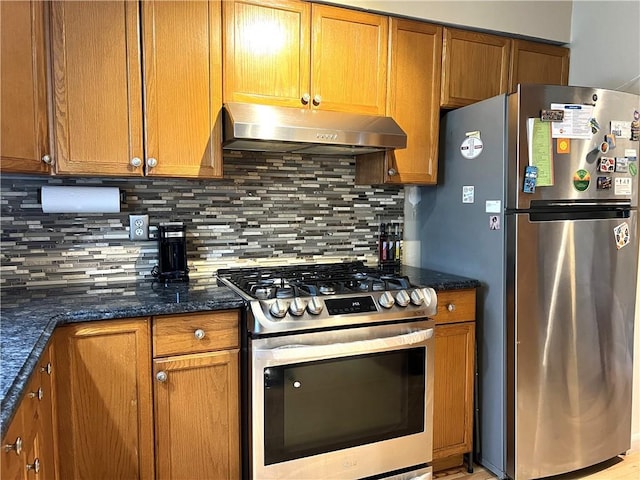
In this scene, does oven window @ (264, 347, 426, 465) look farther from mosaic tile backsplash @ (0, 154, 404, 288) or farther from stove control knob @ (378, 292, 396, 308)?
mosaic tile backsplash @ (0, 154, 404, 288)

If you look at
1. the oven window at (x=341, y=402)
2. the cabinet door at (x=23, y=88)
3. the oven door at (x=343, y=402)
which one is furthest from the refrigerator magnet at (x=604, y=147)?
the cabinet door at (x=23, y=88)

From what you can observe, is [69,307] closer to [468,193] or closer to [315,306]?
[315,306]

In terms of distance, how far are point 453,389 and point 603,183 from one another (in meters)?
1.15

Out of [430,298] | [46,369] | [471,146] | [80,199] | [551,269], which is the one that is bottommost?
[46,369]

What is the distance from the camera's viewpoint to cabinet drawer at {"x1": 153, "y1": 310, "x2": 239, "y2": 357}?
1.82 meters

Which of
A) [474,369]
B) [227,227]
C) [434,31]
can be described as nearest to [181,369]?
[227,227]

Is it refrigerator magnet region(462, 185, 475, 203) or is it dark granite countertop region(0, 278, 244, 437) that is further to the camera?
refrigerator magnet region(462, 185, 475, 203)

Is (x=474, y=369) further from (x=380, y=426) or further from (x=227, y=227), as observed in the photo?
(x=227, y=227)

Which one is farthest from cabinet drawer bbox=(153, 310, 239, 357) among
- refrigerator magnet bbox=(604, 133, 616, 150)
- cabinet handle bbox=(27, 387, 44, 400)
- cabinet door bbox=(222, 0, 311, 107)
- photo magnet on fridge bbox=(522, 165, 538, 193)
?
refrigerator magnet bbox=(604, 133, 616, 150)

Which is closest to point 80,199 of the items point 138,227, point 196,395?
point 138,227

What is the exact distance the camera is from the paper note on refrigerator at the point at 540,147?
2107 millimetres

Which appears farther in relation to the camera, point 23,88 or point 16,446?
point 23,88

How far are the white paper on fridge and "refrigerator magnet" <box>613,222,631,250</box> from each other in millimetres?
451

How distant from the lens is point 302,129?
2066mm
